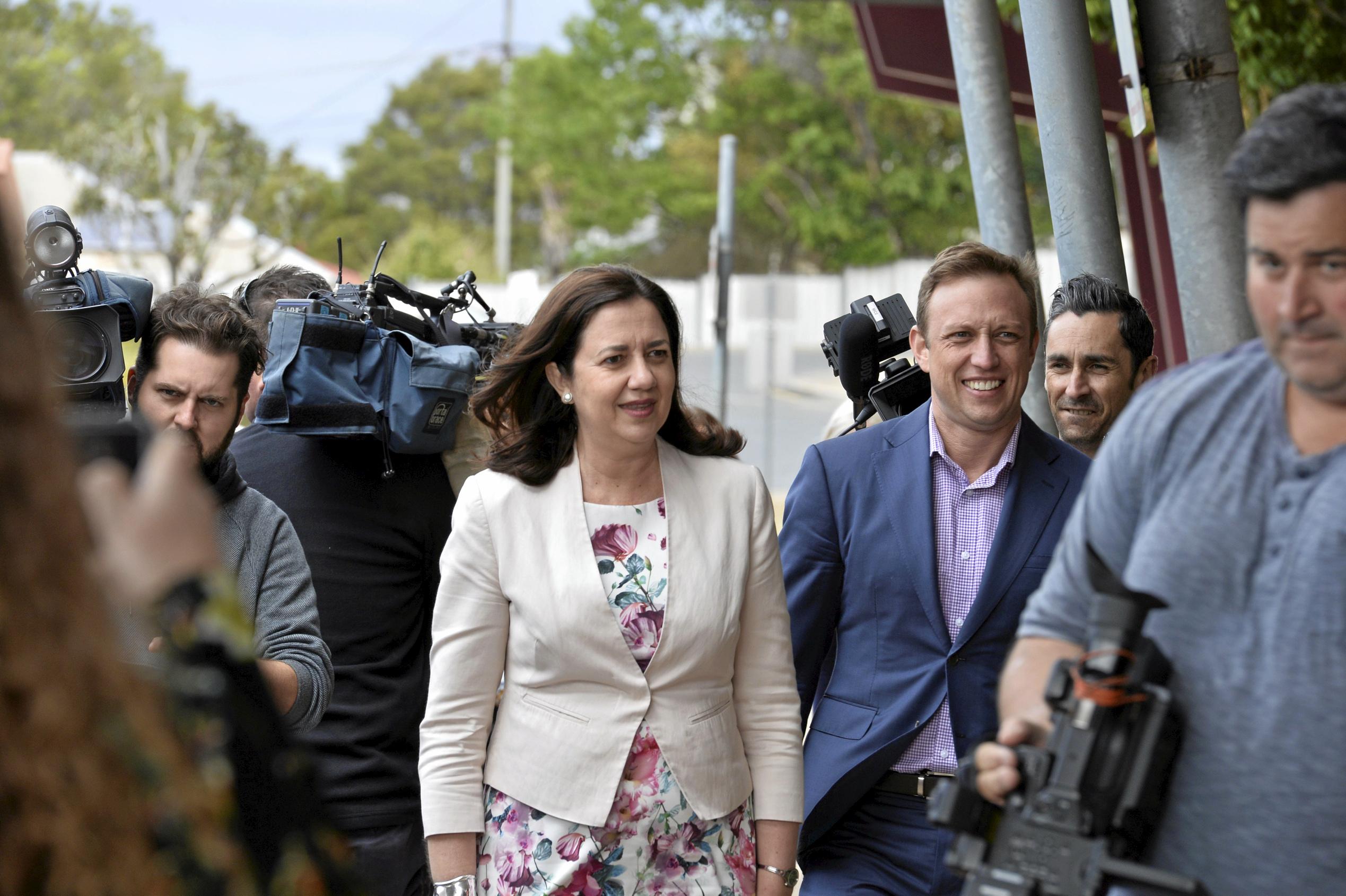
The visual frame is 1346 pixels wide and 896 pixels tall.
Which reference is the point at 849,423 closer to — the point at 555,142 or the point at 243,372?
the point at 243,372

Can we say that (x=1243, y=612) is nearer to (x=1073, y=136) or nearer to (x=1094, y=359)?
(x=1094, y=359)

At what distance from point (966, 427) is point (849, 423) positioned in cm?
164

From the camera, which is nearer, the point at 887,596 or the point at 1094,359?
the point at 887,596

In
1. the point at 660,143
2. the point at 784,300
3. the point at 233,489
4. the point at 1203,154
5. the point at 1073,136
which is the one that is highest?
the point at 660,143

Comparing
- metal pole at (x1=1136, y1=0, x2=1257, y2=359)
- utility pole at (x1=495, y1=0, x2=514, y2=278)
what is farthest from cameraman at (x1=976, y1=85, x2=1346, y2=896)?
utility pole at (x1=495, y1=0, x2=514, y2=278)

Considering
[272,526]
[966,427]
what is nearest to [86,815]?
[272,526]

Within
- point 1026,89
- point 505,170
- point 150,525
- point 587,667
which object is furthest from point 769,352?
point 505,170

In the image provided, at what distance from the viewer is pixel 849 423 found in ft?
16.9

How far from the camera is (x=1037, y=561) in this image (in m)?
3.37

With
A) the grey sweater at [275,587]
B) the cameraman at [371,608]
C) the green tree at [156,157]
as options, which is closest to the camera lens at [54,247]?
the grey sweater at [275,587]

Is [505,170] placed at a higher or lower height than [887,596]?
higher

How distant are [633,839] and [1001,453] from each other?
1214mm

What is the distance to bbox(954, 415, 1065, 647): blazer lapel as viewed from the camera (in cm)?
333

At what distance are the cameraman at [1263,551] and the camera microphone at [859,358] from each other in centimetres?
222
